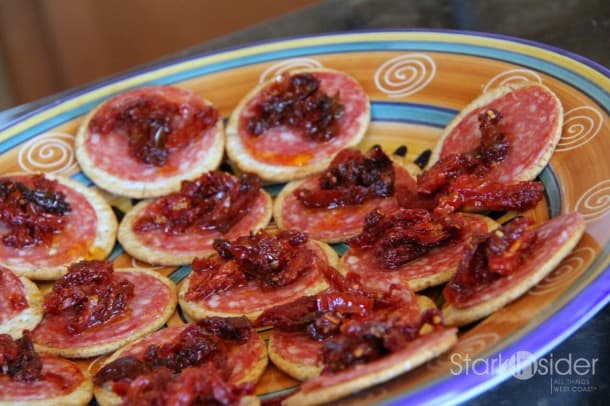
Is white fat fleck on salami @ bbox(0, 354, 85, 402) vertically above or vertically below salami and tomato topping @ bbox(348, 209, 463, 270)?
below

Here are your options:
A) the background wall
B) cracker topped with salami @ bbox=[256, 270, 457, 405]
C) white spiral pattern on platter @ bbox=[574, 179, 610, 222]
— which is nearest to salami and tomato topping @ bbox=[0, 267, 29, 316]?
cracker topped with salami @ bbox=[256, 270, 457, 405]

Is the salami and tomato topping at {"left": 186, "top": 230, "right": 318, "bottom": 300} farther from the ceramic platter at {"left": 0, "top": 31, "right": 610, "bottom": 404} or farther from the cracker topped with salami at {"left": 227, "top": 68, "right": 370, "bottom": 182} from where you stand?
the cracker topped with salami at {"left": 227, "top": 68, "right": 370, "bottom": 182}

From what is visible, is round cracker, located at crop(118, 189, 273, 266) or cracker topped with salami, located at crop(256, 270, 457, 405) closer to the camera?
cracker topped with salami, located at crop(256, 270, 457, 405)

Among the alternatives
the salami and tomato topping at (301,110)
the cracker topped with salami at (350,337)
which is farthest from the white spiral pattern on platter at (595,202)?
the salami and tomato topping at (301,110)

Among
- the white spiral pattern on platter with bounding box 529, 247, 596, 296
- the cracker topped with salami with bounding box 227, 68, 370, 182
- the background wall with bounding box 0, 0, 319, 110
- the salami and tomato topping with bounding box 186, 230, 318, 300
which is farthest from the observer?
the background wall with bounding box 0, 0, 319, 110

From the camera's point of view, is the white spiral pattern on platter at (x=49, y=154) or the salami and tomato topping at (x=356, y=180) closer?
the salami and tomato topping at (x=356, y=180)

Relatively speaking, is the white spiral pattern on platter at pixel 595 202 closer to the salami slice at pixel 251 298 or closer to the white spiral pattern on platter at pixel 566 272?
the white spiral pattern on platter at pixel 566 272
